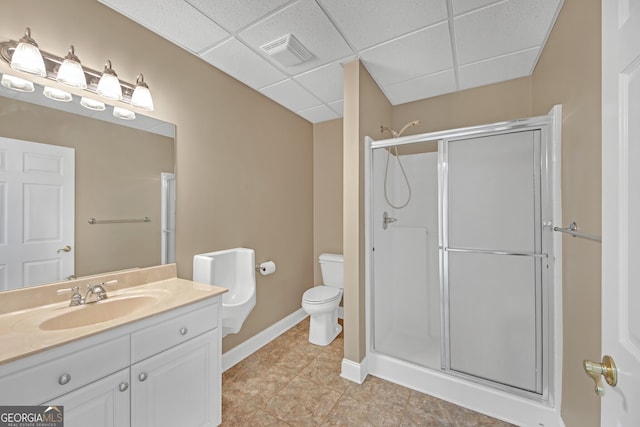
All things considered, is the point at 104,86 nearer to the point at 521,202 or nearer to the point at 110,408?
the point at 110,408

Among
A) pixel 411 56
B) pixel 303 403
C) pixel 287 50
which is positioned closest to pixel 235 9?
→ pixel 287 50

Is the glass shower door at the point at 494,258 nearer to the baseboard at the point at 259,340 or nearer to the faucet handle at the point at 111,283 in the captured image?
the baseboard at the point at 259,340

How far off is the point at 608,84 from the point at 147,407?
6.45ft

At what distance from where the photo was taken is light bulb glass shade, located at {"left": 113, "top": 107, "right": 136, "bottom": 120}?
4.93 ft

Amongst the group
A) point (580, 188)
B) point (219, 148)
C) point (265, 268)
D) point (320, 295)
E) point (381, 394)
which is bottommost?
point (381, 394)

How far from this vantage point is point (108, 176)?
147cm

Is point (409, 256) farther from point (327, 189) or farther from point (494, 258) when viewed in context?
point (327, 189)

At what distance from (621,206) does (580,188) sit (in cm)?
88

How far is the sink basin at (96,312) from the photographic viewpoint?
1.14m

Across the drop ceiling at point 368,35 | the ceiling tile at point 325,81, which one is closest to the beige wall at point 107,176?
the drop ceiling at point 368,35

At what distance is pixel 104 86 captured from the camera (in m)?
1.38

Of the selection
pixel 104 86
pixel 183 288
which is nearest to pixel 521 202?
pixel 183 288

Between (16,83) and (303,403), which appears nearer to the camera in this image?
(16,83)

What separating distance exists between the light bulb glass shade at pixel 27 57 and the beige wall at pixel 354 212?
1.74m
